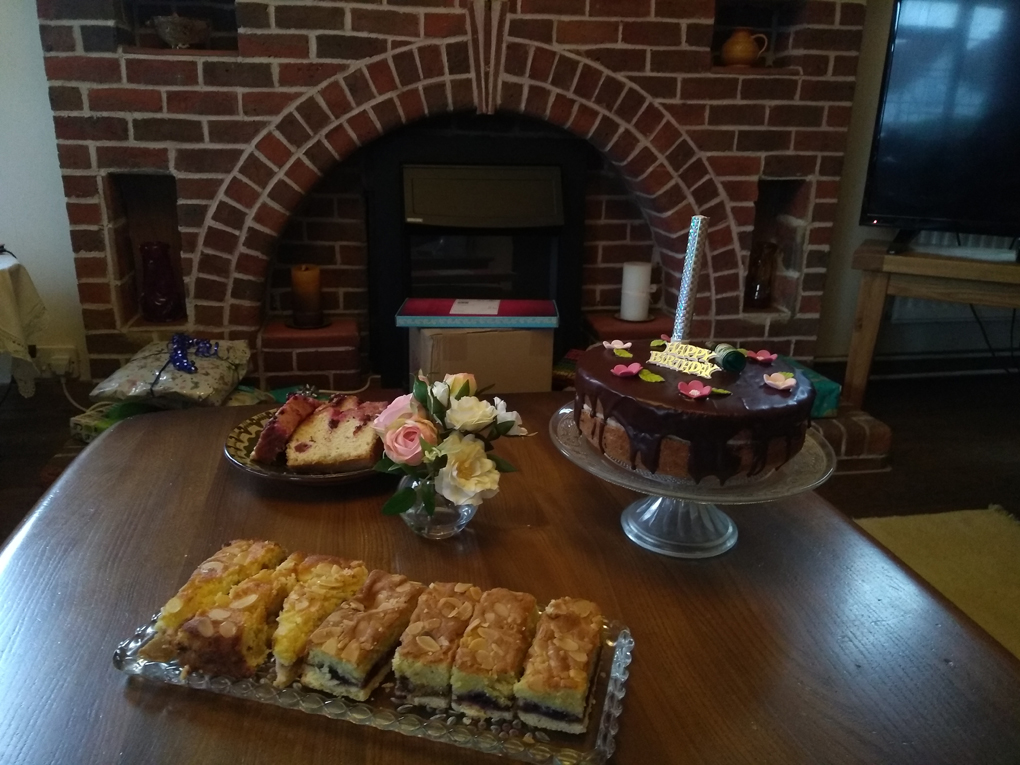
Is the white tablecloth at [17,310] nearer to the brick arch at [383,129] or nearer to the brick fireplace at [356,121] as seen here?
the brick fireplace at [356,121]

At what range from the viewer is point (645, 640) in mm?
874

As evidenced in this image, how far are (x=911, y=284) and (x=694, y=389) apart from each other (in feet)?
5.79

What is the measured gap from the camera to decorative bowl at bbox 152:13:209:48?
2.19 m

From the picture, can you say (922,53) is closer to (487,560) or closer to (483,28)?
(483,28)

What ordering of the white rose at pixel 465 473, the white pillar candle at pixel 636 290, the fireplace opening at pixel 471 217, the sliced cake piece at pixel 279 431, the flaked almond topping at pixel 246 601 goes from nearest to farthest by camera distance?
the flaked almond topping at pixel 246 601
the white rose at pixel 465 473
the sliced cake piece at pixel 279 431
the fireplace opening at pixel 471 217
the white pillar candle at pixel 636 290

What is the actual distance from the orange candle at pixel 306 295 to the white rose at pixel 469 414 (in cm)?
157

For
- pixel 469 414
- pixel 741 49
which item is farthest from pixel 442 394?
pixel 741 49

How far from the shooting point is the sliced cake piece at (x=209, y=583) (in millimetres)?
800

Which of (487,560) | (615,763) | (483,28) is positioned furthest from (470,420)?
(483,28)

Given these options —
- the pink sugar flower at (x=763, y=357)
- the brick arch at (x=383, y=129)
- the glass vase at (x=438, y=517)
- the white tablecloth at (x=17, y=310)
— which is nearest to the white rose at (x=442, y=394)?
the glass vase at (x=438, y=517)

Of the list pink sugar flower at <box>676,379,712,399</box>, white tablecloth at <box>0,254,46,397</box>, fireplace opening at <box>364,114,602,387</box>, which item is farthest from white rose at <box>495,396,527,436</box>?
white tablecloth at <box>0,254,46,397</box>

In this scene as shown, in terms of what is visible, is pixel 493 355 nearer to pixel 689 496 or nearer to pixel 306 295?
pixel 306 295

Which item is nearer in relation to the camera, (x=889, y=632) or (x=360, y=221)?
(x=889, y=632)

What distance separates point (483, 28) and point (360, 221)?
0.73m
